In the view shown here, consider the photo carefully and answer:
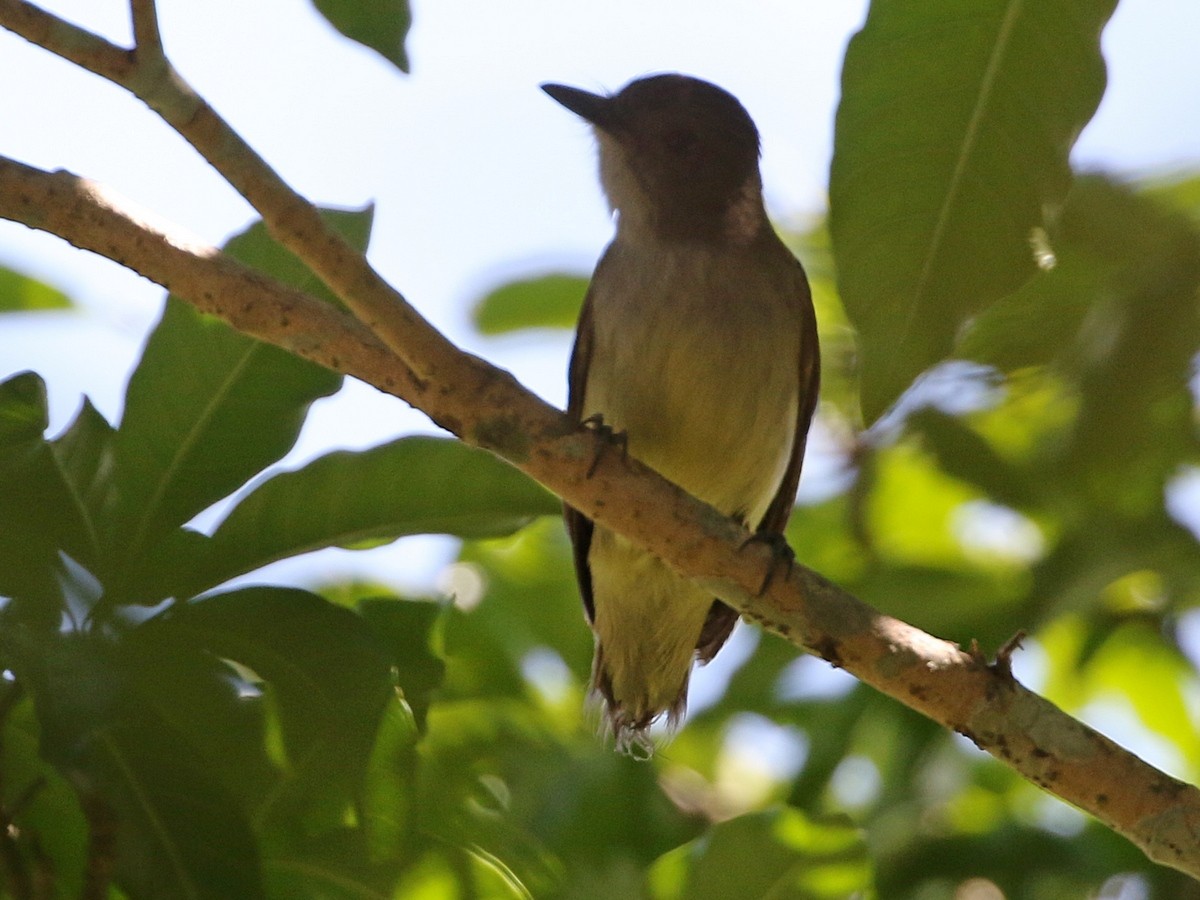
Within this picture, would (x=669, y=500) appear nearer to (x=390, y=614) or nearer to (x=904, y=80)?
(x=390, y=614)

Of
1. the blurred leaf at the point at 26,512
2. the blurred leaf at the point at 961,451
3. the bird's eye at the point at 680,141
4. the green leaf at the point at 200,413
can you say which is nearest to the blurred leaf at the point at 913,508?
the blurred leaf at the point at 961,451

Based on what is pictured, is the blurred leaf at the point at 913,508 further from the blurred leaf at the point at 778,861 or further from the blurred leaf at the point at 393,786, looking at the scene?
the blurred leaf at the point at 393,786

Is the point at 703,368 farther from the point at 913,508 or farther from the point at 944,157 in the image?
the point at 913,508

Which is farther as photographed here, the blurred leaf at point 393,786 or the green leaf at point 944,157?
the blurred leaf at point 393,786

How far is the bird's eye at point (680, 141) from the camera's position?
3.87 m

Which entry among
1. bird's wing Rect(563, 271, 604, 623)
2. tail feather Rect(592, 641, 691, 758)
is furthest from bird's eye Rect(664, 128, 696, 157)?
tail feather Rect(592, 641, 691, 758)

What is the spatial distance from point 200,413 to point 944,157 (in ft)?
4.49

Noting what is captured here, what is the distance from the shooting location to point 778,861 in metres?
2.57

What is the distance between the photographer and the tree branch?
201cm

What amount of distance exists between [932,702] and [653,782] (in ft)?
4.27

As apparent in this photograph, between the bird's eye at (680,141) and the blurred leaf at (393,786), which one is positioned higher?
the bird's eye at (680,141)

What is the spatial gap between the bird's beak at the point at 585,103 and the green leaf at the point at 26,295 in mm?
1346

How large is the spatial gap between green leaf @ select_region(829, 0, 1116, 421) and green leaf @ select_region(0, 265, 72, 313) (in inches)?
69.2

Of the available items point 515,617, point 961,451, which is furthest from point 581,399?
point 961,451
